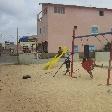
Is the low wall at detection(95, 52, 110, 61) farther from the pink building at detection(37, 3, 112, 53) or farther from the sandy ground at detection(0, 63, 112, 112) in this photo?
the sandy ground at detection(0, 63, 112, 112)

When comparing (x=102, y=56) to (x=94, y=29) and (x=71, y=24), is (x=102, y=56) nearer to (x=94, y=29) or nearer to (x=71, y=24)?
(x=71, y=24)

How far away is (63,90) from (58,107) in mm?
3496

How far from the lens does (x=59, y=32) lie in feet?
140

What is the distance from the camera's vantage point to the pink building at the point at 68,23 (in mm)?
42312

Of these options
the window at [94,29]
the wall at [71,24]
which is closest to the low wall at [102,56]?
the wall at [71,24]

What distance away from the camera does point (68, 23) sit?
43250 mm

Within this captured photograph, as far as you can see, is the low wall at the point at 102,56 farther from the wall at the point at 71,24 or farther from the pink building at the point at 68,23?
the wall at the point at 71,24

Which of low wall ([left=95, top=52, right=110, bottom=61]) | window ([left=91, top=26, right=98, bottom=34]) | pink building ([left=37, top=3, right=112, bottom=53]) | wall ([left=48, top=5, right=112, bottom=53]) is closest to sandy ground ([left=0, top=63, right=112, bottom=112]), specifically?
low wall ([left=95, top=52, right=110, bottom=61])

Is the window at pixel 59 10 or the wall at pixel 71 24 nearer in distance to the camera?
the wall at pixel 71 24

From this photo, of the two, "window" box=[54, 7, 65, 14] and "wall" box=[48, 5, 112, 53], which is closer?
"wall" box=[48, 5, 112, 53]

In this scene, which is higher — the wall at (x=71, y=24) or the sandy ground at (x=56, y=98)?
the wall at (x=71, y=24)

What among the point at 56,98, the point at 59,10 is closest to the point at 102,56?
the point at 59,10

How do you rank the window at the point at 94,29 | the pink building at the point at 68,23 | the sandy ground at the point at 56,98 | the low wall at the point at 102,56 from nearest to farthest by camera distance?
the sandy ground at the point at 56,98
the low wall at the point at 102,56
the pink building at the point at 68,23
the window at the point at 94,29

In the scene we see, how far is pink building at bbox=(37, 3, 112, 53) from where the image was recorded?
42.3 meters
